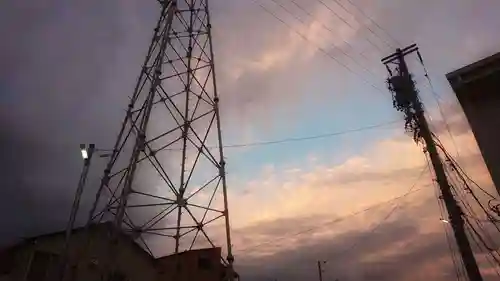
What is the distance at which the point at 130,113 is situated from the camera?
11773mm

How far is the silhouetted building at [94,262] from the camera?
446 inches

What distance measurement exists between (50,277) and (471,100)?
17.6 metres

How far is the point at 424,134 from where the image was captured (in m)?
15.3

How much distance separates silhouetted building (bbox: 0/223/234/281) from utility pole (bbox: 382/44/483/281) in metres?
8.90

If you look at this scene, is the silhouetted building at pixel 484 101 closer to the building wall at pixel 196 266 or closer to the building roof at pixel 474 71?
the building roof at pixel 474 71

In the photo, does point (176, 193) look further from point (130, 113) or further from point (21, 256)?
point (21, 256)

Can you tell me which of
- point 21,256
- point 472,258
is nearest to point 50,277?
point 21,256

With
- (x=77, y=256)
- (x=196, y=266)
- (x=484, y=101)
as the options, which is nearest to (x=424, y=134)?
(x=484, y=101)

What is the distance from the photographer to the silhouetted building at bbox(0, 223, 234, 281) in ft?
37.2

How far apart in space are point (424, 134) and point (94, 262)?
16.5 metres

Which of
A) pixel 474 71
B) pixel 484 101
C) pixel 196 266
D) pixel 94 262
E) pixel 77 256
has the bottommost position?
pixel 196 266

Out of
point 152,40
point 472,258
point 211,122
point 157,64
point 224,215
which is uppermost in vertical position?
point 152,40

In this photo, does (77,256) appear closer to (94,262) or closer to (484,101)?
(94,262)

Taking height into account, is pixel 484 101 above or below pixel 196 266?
above
